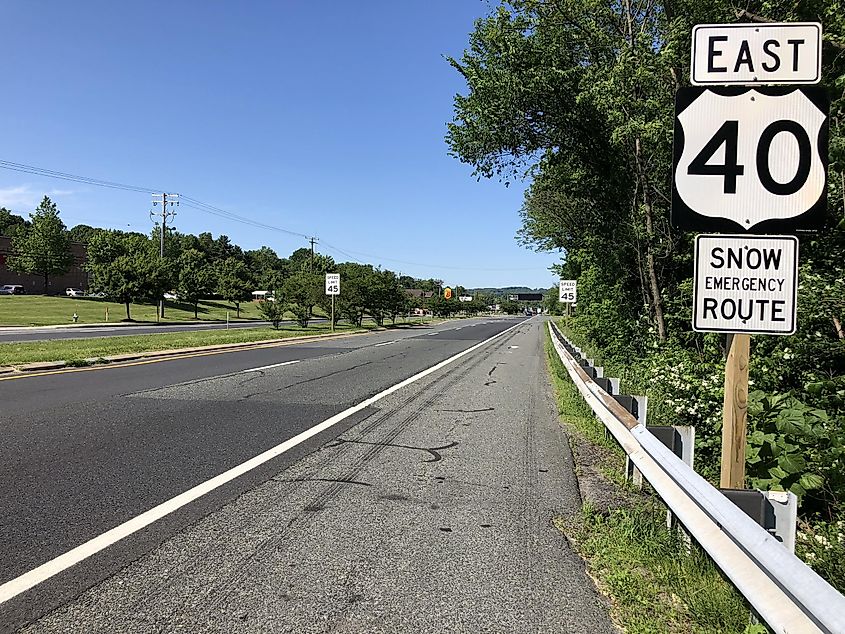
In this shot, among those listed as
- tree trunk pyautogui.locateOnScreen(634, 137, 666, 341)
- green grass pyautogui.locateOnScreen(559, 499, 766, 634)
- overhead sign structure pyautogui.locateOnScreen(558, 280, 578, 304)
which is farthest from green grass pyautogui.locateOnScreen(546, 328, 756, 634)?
overhead sign structure pyautogui.locateOnScreen(558, 280, 578, 304)

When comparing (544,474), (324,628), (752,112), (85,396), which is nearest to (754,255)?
(752,112)

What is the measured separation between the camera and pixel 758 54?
148 inches

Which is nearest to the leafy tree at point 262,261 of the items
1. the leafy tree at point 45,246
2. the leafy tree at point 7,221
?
the leafy tree at point 7,221

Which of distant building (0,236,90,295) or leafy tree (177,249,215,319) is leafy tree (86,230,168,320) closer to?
leafy tree (177,249,215,319)

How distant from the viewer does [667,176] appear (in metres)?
14.6

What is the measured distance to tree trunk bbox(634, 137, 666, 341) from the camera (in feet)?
50.1

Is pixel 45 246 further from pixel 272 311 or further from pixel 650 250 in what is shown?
pixel 650 250

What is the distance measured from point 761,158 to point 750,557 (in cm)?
225

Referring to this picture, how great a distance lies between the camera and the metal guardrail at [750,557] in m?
2.04

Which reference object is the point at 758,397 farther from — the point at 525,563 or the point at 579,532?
the point at 525,563

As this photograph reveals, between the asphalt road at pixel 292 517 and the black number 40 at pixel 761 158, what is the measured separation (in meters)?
2.59

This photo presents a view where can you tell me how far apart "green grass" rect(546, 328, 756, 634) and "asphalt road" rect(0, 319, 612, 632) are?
0.53ft

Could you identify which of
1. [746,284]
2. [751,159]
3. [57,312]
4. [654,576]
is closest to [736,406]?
[746,284]

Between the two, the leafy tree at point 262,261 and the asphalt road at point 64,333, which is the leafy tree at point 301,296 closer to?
the asphalt road at point 64,333
